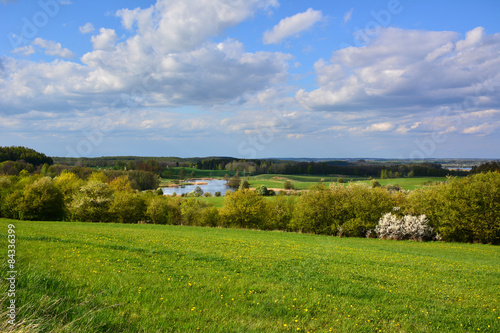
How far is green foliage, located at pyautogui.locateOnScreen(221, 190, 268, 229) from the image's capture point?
53.6m

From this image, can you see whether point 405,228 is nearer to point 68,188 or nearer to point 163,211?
point 163,211

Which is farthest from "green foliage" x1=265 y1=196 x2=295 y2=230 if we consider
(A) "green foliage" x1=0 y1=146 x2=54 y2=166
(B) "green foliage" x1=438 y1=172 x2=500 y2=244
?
(A) "green foliage" x1=0 y1=146 x2=54 y2=166

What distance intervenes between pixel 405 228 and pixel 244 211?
85.1 feet

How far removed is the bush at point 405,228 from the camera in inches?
1578

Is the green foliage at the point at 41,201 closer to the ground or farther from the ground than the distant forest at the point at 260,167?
closer to the ground

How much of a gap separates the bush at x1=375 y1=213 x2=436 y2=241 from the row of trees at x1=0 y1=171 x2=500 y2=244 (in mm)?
1091

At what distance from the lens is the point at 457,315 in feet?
26.5

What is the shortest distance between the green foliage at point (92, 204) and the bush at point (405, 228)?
4497cm

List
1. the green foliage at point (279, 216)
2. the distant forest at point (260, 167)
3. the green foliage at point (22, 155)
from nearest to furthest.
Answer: the green foliage at point (279, 216), the distant forest at point (260, 167), the green foliage at point (22, 155)

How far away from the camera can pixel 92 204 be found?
51.0 meters

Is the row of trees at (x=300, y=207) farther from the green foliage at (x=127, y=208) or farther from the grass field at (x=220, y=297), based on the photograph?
the grass field at (x=220, y=297)

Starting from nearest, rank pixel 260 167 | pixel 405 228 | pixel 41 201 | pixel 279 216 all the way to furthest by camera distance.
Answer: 1. pixel 405 228
2. pixel 41 201
3. pixel 279 216
4. pixel 260 167

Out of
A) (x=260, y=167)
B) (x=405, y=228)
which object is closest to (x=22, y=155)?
(x=260, y=167)

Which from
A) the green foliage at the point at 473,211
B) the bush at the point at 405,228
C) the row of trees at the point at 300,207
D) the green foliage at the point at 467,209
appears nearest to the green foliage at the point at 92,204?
the row of trees at the point at 300,207
